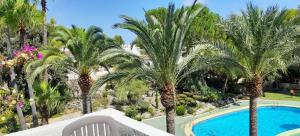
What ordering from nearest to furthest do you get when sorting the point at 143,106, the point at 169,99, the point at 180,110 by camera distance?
the point at 169,99 < the point at 180,110 < the point at 143,106

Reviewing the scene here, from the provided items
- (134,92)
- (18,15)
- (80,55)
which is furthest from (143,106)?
(18,15)

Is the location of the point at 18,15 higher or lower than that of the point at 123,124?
higher

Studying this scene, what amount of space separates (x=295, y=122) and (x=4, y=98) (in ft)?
77.2

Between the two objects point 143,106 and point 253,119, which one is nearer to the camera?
point 253,119

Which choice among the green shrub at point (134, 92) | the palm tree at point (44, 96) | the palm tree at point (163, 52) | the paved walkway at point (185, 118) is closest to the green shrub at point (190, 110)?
the paved walkway at point (185, 118)

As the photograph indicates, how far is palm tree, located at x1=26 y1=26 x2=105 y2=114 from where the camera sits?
18.6 meters

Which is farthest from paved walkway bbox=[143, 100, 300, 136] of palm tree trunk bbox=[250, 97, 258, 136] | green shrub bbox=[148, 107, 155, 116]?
palm tree trunk bbox=[250, 97, 258, 136]

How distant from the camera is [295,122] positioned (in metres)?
25.9

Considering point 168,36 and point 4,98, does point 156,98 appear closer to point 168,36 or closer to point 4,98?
point 168,36

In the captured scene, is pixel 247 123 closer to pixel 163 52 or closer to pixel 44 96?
pixel 163 52

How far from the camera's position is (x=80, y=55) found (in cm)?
1866

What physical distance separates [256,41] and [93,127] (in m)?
10.7

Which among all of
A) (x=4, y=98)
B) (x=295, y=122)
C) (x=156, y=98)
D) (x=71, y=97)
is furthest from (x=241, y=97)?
(x=4, y=98)

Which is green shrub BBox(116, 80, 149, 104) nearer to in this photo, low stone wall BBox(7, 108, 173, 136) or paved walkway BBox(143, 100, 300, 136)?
paved walkway BBox(143, 100, 300, 136)
